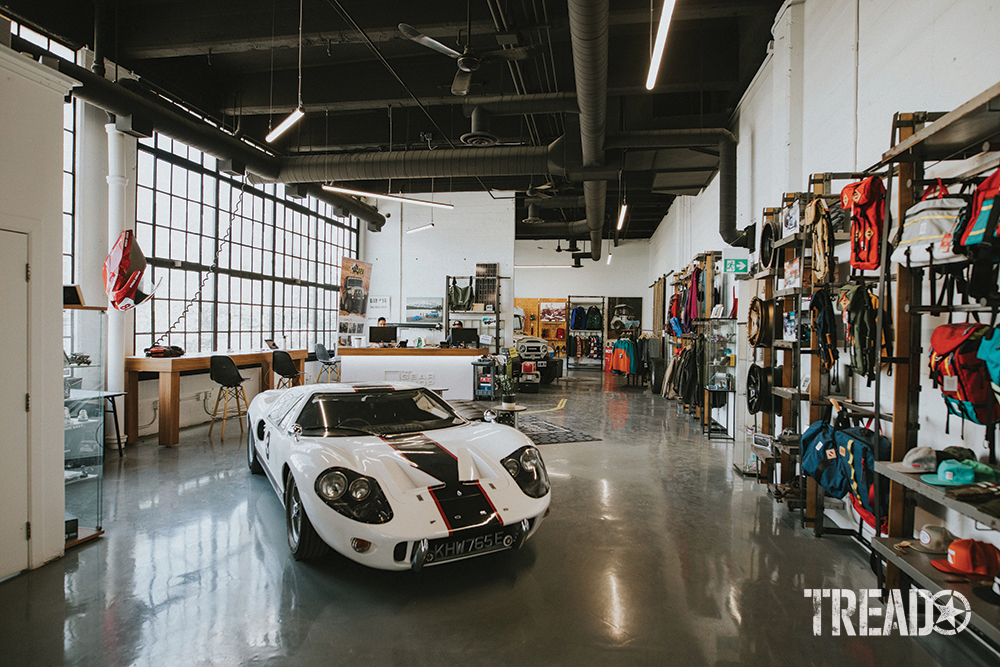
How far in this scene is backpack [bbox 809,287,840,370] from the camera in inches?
130

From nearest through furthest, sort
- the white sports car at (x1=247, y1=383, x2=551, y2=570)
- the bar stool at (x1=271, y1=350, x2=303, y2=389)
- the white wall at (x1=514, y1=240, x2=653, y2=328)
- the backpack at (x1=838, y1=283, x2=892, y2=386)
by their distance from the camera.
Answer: the white sports car at (x1=247, y1=383, x2=551, y2=570)
the backpack at (x1=838, y1=283, x2=892, y2=386)
the bar stool at (x1=271, y1=350, x2=303, y2=389)
the white wall at (x1=514, y1=240, x2=653, y2=328)

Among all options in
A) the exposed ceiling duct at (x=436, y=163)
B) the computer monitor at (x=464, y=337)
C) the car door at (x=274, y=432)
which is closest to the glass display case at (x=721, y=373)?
the exposed ceiling duct at (x=436, y=163)

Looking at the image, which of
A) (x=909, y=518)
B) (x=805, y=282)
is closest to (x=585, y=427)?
(x=805, y=282)

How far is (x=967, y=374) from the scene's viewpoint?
2125mm

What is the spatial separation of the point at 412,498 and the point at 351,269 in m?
9.27

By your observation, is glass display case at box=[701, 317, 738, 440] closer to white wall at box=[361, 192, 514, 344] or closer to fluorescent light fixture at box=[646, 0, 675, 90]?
fluorescent light fixture at box=[646, 0, 675, 90]

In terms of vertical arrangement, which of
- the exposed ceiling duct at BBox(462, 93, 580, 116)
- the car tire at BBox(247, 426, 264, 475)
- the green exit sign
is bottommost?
the car tire at BBox(247, 426, 264, 475)

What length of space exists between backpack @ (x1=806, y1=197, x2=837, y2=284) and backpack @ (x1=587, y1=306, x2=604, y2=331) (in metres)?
13.4

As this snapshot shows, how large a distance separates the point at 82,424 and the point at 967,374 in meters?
4.84

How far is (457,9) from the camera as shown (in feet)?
16.8

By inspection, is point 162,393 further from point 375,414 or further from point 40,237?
point 375,414

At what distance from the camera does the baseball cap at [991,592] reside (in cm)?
190

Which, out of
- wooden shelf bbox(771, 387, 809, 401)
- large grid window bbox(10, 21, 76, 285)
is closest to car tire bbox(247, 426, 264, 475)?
large grid window bbox(10, 21, 76, 285)

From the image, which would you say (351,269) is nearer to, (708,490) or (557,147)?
(557,147)
